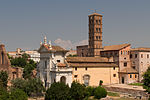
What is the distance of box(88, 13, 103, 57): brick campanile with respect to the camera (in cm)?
6894

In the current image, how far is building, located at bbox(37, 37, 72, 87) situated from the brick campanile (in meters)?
15.9

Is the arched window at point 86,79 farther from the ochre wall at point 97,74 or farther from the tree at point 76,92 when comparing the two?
the tree at point 76,92

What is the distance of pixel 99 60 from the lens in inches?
2344

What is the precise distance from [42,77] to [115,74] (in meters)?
19.0

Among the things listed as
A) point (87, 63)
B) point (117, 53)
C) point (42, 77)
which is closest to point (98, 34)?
point (117, 53)

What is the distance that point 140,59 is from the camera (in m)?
61.0

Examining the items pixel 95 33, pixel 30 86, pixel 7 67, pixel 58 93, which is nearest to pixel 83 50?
pixel 95 33

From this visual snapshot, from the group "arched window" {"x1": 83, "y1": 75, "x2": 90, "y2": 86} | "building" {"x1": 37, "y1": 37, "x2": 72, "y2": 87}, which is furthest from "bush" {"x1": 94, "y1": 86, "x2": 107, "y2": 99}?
"arched window" {"x1": 83, "y1": 75, "x2": 90, "y2": 86}

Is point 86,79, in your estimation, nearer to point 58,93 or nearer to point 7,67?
point 58,93

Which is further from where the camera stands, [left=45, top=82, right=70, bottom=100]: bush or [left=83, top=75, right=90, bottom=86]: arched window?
[left=83, top=75, right=90, bottom=86]: arched window

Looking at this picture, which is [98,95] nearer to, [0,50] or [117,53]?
[117,53]

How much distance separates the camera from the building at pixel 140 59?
6077 centimetres

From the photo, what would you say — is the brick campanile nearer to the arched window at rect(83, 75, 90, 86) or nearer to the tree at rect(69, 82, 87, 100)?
the arched window at rect(83, 75, 90, 86)

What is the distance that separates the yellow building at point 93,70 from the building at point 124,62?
53.6 inches
